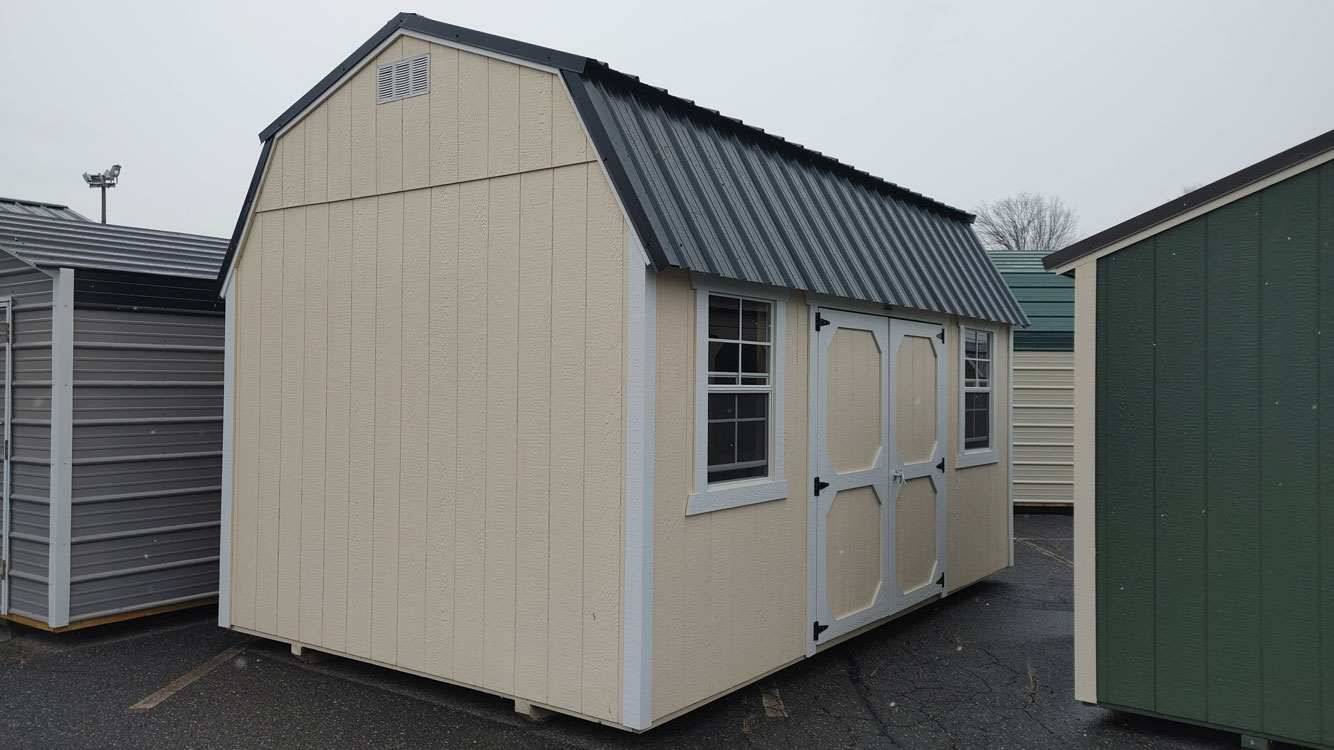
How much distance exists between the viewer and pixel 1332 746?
13.7 feet

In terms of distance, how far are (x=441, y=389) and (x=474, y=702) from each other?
1.79m

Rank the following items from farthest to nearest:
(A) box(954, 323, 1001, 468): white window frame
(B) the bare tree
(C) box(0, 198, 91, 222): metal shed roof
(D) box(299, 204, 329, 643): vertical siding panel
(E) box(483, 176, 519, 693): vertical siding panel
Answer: (B) the bare tree
(C) box(0, 198, 91, 222): metal shed roof
(A) box(954, 323, 1001, 468): white window frame
(D) box(299, 204, 329, 643): vertical siding panel
(E) box(483, 176, 519, 693): vertical siding panel

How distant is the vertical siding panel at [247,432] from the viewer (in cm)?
617

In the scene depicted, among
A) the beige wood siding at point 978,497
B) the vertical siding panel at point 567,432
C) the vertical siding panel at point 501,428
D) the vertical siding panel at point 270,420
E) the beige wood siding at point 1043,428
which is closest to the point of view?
the vertical siding panel at point 567,432

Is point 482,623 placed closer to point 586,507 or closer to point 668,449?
point 586,507

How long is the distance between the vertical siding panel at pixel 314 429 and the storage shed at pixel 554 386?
21 millimetres

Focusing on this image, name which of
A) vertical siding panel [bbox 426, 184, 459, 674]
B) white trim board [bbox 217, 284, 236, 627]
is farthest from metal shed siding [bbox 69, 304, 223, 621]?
vertical siding panel [bbox 426, 184, 459, 674]

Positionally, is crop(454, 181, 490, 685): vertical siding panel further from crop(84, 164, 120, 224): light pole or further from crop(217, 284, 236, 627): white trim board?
crop(84, 164, 120, 224): light pole

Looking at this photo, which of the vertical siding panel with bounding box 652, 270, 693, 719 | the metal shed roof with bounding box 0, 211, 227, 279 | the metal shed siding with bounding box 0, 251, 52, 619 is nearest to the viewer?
the vertical siding panel with bounding box 652, 270, 693, 719

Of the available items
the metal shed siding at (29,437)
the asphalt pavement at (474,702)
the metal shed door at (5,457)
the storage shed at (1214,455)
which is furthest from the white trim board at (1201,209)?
the metal shed door at (5,457)

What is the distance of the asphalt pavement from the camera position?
460 cm

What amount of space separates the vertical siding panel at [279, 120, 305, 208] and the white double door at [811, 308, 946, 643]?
3515 millimetres

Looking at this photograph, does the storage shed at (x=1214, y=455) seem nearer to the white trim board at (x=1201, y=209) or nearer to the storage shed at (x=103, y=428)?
the white trim board at (x=1201, y=209)

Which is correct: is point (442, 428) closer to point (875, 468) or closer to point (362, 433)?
point (362, 433)
